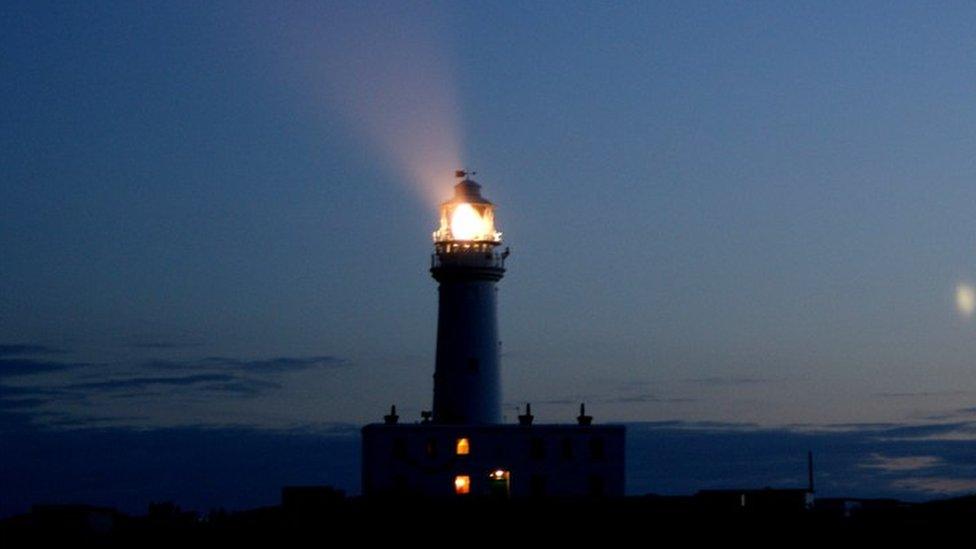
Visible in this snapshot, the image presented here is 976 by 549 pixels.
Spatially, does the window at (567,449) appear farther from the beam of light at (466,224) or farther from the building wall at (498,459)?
the beam of light at (466,224)

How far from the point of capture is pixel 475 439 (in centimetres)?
7000

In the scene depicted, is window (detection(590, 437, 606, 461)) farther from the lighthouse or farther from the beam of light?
the beam of light

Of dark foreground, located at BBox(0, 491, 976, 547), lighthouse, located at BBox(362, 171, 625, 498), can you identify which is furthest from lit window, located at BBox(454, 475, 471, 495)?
dark foreground, located at BBox(0, 491, 976, 547)

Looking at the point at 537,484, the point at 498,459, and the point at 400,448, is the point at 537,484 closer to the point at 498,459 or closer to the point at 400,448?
the point at 498,459

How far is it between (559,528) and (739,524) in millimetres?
4845

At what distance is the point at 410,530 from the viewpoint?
5825 cm

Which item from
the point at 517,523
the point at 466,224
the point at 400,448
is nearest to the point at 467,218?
the point at 466,224

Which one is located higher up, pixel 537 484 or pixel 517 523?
pixel 537 484

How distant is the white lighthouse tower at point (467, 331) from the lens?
70.5 m

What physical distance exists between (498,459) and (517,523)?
36.5 ft

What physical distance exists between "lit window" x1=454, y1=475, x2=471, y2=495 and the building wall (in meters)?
0.10

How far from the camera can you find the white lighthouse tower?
2776 inches

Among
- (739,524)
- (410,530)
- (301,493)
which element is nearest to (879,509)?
(739,524)

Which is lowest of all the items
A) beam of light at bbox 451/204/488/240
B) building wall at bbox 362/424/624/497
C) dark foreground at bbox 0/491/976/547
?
dark foreground at bbox 0/491/976/547
